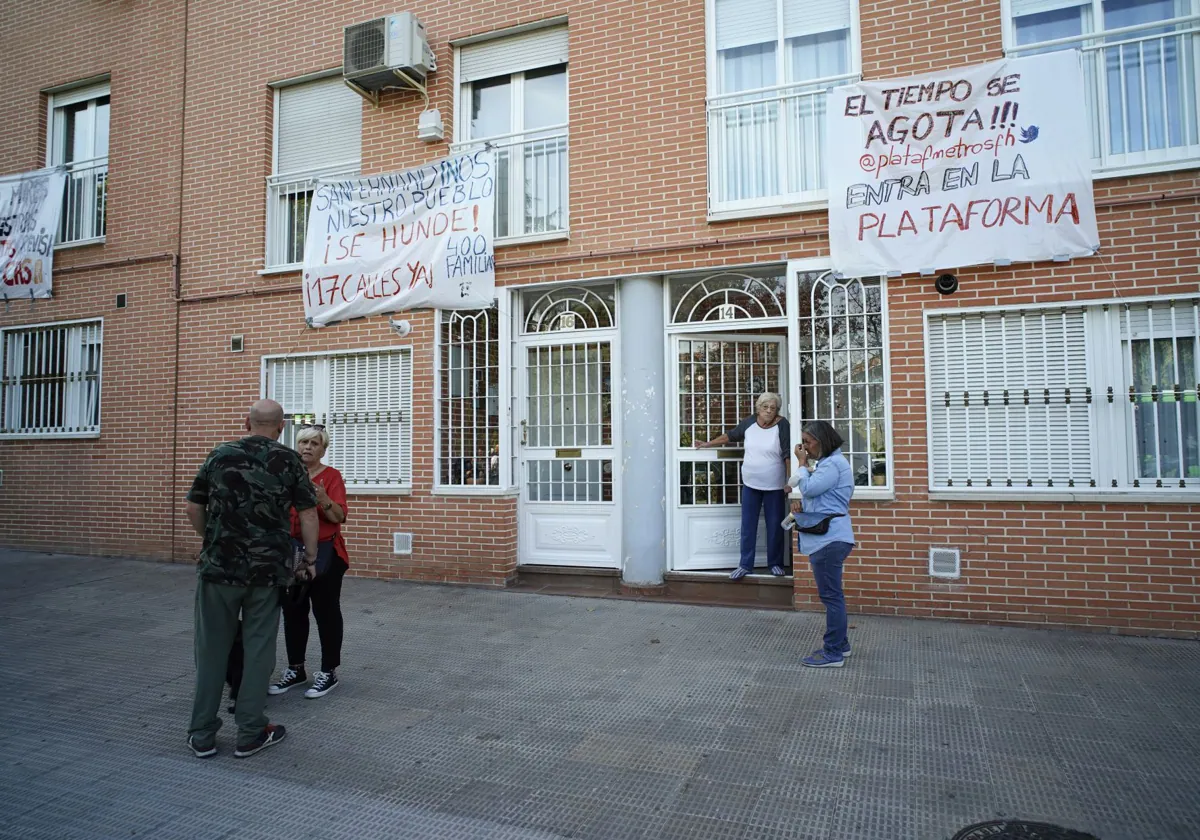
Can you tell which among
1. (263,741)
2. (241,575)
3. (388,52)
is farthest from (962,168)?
(263,741)

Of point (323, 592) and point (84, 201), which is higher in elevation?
point (84, 201)

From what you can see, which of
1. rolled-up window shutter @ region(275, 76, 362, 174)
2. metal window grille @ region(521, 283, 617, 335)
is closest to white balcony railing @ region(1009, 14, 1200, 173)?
metal window grille @ region(521, 283, 617, 335)

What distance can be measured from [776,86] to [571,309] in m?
2.78

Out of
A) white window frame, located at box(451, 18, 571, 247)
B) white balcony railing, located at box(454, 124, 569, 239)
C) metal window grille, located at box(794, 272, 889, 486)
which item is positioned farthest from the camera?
white balcony railing, located at box(454, 124, 569, 239)

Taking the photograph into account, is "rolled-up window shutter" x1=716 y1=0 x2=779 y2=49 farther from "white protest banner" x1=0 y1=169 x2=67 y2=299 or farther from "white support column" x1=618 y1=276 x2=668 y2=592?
"white protest banner" x1=0 y1=169 x2=67 y2=299

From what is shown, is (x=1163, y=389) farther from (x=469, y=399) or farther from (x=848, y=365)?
(x=469, y=399)

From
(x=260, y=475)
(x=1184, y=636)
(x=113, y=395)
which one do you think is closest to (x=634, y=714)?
(x=260, y=475)

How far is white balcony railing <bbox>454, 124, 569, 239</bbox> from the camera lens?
7766 mm

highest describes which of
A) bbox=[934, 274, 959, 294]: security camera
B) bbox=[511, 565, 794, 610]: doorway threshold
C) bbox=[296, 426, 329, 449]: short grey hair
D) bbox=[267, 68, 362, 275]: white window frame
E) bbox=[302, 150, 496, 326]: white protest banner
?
bbox=[267, 68, 362, 275]: white window frame

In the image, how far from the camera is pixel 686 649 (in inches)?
217

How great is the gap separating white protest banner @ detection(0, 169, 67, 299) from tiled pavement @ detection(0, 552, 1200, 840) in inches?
232

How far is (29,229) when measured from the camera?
32.9ft

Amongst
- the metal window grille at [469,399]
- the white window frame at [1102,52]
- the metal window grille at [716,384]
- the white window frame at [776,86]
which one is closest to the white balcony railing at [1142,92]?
the white window frame at [1102,52]

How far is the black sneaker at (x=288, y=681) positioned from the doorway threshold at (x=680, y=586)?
2808 mm
